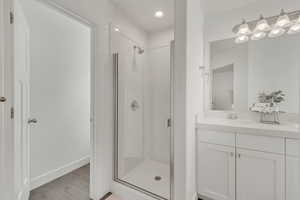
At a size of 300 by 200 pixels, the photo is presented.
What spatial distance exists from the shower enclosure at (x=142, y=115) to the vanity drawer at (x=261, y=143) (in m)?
0.79

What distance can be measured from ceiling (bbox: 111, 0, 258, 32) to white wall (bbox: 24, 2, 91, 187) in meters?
1.04

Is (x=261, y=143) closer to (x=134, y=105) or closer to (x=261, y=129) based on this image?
(x=261, y=129)

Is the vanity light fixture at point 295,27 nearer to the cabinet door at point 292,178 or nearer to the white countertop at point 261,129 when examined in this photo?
the white countertop at point 261,129

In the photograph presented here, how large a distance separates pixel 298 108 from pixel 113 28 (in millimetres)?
2413

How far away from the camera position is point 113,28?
1907mm

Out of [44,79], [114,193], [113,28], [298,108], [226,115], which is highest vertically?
[113,28]

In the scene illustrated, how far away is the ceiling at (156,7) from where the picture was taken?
73.4 inches

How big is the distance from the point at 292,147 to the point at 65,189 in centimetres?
256

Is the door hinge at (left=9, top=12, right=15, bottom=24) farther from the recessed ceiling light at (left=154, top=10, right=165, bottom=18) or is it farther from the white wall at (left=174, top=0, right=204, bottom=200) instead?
the recessed ceiling light at (left=154, top=10, right=165, bottom=18)

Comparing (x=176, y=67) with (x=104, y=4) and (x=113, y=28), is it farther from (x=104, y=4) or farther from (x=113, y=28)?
(x=104, y=4)

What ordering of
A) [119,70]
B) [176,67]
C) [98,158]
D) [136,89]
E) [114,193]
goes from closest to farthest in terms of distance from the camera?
[176,67]
[98,158]
[114,193]
[119,70]
[136,89]

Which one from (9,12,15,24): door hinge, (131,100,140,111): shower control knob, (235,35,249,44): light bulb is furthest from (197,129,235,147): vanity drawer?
(9,12,15,24): door hinge

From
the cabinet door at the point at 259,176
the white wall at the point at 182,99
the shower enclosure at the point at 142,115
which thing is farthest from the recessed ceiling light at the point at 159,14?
the cabinet door at the point at 259,176

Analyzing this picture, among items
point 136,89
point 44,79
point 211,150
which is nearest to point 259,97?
point 211,150
